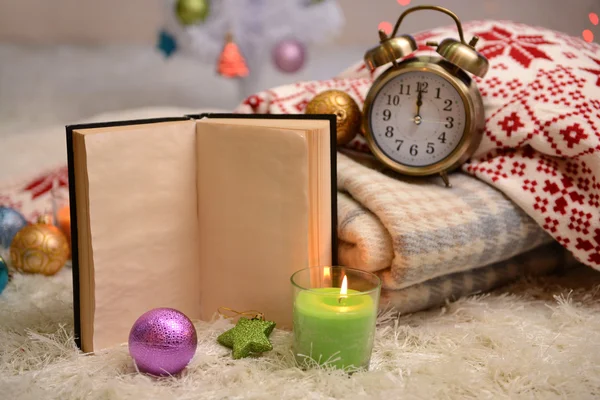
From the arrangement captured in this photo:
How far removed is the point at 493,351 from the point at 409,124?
403 millimetres

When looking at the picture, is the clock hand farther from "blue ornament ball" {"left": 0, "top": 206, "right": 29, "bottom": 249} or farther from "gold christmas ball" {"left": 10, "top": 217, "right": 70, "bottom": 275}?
"blue ornament ball" {"left": 0, "top": 206, "right": 29, "bottom": 249}

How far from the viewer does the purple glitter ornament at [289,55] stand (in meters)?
2.29

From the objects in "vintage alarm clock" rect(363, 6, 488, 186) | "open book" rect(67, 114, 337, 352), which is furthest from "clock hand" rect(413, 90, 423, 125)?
"open book" rect(67, 114, 337, 352)

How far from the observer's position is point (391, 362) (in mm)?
788

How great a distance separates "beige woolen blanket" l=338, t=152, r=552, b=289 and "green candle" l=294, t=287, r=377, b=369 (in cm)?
12

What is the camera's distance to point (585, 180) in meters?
0.98

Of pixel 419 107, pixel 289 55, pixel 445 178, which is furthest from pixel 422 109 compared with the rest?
pixel 289 55

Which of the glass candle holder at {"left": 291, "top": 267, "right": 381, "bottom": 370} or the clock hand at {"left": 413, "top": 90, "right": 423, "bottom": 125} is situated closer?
the glass candle holder at {"left": 291, "top": 267, "right": 381, "bottom": 370}

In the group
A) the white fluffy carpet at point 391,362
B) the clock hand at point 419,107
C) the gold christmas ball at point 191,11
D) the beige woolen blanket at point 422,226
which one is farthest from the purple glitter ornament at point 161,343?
the gold christmas ball at point 191,11

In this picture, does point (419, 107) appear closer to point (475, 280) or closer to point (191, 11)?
point (475, 280)

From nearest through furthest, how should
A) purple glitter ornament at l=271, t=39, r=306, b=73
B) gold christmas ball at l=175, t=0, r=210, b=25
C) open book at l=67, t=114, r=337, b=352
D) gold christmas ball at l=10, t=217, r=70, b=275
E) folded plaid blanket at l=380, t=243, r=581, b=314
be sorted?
1. open book at l=67, t=114, r=337, b=352
2. folded plaid blanket at l=380, t=243, r=581, b=314
3. gold christmas ball at l=10, t=217, r=70, b=275
4. gold christmas ball at l=175, t=0, r=210, b=25
5. purple glitter ornament at l=271, t=39, r=306, b=73

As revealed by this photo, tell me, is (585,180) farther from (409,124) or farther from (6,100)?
(6,100)

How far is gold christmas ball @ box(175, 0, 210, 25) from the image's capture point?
2.12 metres

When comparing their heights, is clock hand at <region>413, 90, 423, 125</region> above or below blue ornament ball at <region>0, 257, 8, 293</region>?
above
